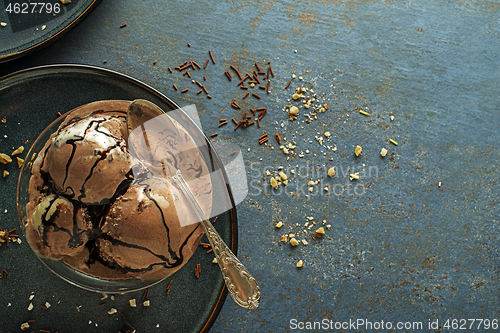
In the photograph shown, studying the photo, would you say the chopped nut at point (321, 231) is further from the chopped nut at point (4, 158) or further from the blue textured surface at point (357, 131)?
the chopped nut at point (4, 158)

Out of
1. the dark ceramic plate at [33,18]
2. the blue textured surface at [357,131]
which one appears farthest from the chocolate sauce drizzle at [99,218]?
the dark ceramic plate at [33,18]

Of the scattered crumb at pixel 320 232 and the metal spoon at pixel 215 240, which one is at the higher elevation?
the metal spoon at pixel 215 240

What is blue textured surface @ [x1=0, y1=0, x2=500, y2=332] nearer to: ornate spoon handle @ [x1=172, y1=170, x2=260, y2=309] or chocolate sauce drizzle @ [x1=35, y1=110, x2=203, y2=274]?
ornate spoon handle @ [x1=172, y1=170, x2=260, y2=309]

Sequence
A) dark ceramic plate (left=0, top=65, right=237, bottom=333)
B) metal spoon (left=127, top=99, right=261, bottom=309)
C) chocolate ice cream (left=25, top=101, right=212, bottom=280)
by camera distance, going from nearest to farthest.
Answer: chocolate ice cream (left=25, top=101, right=212, bottom=280) < metal spoon (left=127, top=99, right=261, bottom=309) < dark ceramic plate (left=0, top=65, right=237, bottom=333)

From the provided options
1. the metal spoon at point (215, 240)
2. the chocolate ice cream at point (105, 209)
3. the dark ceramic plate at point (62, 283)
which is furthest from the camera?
the dark ceramic plate at point (62, 283)

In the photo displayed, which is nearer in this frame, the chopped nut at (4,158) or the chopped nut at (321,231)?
the chopped nut at (4,158)

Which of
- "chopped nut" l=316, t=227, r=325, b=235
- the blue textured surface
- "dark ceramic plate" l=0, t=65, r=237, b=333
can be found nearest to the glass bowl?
"dark ceramic plate" l=0, t=65, r=237, b=333
